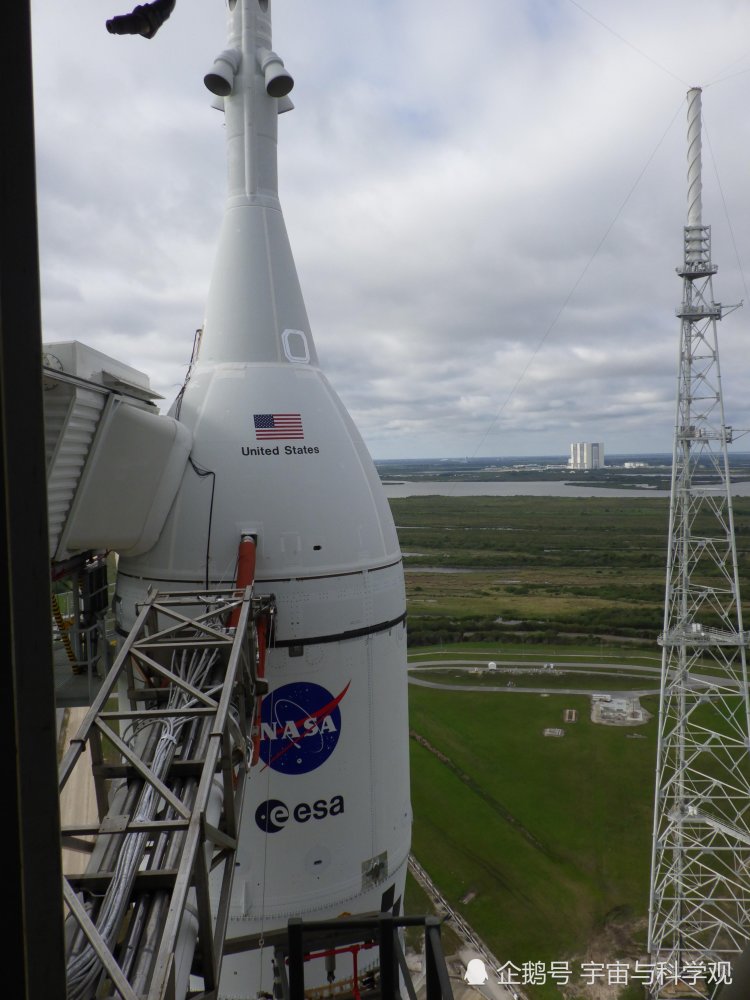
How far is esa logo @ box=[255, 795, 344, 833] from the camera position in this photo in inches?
342

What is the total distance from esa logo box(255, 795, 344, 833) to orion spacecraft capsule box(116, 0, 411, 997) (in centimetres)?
2

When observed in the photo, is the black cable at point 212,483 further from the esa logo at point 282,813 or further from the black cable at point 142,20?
the black cable at point 142,20

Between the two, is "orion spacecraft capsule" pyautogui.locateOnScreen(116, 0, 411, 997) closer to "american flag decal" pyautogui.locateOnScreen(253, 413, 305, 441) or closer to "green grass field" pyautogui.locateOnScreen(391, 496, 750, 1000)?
"american flag decal" pyautogui.locateOnScreen(253, 413, 305, 441)

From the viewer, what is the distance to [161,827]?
4.65 metres

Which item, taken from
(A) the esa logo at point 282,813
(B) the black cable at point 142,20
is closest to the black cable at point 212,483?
(A) the esa logo at point 282,813

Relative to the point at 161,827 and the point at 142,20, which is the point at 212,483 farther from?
the point at 142,20

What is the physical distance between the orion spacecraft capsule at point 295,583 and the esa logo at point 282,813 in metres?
0.02

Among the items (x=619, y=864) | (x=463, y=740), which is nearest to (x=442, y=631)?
(x=463, y=740)

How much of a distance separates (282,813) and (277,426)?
5318 millimetres

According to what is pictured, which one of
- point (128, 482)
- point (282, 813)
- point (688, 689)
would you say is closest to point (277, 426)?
point (128, 482)

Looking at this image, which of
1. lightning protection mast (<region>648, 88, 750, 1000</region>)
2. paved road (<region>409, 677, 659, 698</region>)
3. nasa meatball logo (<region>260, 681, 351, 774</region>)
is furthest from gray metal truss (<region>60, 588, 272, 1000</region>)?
paved road (<region>409, 677, 659, 698</region>)

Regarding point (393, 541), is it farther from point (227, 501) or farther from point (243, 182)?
point (243, 182)

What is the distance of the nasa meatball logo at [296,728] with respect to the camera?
8.71 m

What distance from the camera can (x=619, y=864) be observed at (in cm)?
1833
